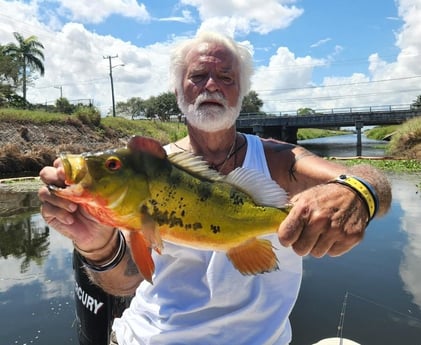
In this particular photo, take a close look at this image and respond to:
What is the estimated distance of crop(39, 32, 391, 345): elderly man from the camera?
156cm

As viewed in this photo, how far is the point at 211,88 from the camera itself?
2.64m

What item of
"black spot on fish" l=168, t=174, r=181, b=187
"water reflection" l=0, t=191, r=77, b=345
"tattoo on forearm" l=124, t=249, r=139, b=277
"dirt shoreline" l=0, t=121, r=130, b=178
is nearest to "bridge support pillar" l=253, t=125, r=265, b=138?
"dirt shoreline" l=0, t=121, r=130, b=178

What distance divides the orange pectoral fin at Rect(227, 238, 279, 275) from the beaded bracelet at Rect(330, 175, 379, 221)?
405 mm

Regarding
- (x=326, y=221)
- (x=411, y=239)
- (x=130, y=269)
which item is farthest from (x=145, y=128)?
(x=326, y=221)

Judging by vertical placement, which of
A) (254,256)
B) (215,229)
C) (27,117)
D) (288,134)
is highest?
(27,117)

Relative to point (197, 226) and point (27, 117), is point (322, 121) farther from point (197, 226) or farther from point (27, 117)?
point (197, 226)

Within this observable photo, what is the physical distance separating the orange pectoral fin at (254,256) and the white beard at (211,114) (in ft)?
3.45

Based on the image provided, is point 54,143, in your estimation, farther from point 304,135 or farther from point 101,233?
point 304,135

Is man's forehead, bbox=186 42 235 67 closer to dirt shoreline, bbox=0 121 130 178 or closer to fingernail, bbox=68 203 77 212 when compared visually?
fingernail, bbox=68 203 77 212

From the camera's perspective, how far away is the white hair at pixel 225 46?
2.78 metres

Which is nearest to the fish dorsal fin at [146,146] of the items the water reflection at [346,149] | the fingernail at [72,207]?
the fingernail at [72,207]

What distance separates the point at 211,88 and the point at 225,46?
32 centimetres

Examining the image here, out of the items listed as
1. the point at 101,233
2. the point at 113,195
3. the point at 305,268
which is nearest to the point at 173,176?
the point at 113,195

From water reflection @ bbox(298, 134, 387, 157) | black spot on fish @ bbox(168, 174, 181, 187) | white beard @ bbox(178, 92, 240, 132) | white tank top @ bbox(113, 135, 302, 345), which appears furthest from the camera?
water reflection @ bbox(298, 134, 387, 157)
